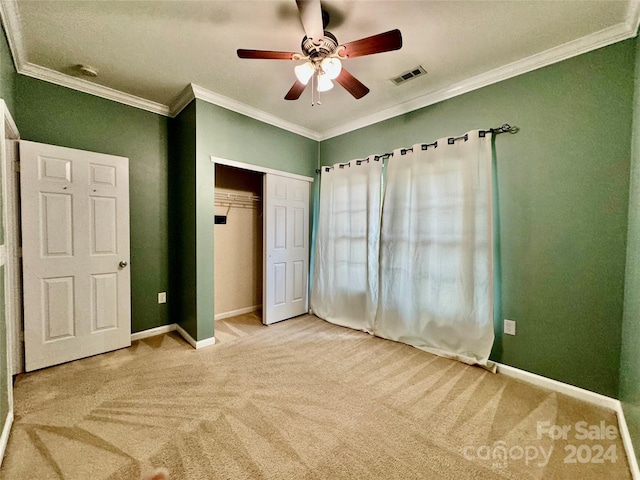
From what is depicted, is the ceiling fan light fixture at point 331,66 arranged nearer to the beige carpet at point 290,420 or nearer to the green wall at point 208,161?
the green wall at point 208,161

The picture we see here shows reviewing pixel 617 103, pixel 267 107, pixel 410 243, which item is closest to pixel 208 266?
pixel 267 107

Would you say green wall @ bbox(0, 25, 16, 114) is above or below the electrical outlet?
above

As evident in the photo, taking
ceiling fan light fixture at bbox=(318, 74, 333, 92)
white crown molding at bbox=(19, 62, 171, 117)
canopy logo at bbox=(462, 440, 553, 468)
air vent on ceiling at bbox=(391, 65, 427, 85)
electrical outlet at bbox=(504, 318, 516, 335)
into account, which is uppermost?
air vent on ceiling at bbox=(391, 65, 427, 85)

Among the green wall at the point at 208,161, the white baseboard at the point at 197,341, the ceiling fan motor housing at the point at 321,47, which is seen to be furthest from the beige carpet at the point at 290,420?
the ceiling fan motor housing at the point at 321,47

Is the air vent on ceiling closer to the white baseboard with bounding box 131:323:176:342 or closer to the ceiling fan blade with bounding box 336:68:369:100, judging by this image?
the ceiling fan blade with bounding box 336:68:369:100

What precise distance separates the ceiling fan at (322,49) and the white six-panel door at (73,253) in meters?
2.01

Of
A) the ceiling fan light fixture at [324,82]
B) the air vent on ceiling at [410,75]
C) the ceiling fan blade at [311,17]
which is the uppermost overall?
the air vent on ceiling at [410,75]

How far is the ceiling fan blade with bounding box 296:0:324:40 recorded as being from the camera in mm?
1534

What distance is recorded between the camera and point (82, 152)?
241 centimetres

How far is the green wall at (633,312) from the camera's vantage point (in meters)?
1.42

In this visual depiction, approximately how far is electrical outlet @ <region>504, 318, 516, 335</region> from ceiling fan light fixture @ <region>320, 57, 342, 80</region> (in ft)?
7.89

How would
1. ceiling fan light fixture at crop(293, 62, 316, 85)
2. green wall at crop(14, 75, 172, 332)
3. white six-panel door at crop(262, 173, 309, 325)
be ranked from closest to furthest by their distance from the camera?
ceiling fan light fixture at crop(293, 62, 316, 85), green wall at crop(14, 75, 172, 332), white six-panel door at crop(262, 173, 309, 325)

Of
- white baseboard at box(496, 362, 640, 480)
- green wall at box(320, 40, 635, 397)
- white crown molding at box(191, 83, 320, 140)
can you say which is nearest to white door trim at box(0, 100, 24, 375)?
white crown molding at box(191, 83, 320, 140)

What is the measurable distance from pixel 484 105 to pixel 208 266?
3.13 metres
